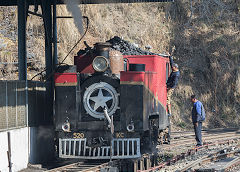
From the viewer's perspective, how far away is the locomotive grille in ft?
36.8

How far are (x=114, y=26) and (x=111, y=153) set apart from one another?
1743 cm

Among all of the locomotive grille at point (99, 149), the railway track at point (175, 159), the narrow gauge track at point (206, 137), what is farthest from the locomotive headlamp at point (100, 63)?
the narrow gauge track at point (206, 137)

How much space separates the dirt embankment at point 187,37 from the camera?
2378 centimetres

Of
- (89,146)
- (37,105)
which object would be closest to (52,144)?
(37,105)

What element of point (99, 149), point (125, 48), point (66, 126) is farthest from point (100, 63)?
point (125, 48)

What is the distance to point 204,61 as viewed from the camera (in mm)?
26938

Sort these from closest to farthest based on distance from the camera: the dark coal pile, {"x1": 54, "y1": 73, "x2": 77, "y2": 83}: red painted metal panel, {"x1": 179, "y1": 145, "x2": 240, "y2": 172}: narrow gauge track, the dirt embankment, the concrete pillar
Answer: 1. {"x1": 179, "y1": 145, "x2": 240, "y2": 172}: narrow gauge track
2. {"x1": 54, "y1": 73, "x2": 77, "y2": 83}: red painted metal panel
3. the concrete pillar
4. the dark coal pile
5. the dirt embankment

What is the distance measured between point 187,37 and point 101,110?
682 inches

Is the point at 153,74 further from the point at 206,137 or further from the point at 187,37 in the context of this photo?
the point at 187,37

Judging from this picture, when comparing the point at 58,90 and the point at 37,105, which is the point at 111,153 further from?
the point at 37,105

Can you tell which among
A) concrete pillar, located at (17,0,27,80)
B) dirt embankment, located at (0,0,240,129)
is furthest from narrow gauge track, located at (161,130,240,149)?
concrete pillar, located at (17,0,27,80)

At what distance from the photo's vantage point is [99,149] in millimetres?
11352

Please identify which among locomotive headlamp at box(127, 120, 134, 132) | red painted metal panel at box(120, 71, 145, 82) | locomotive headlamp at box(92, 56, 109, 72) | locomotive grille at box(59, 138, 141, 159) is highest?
locomotive headlamp at box(92, 56, 109, 72)

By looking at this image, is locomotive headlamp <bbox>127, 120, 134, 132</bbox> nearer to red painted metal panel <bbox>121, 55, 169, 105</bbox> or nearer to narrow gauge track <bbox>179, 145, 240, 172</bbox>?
red painted metal panel <bbox>121, 55, 169, 105</bbox>
